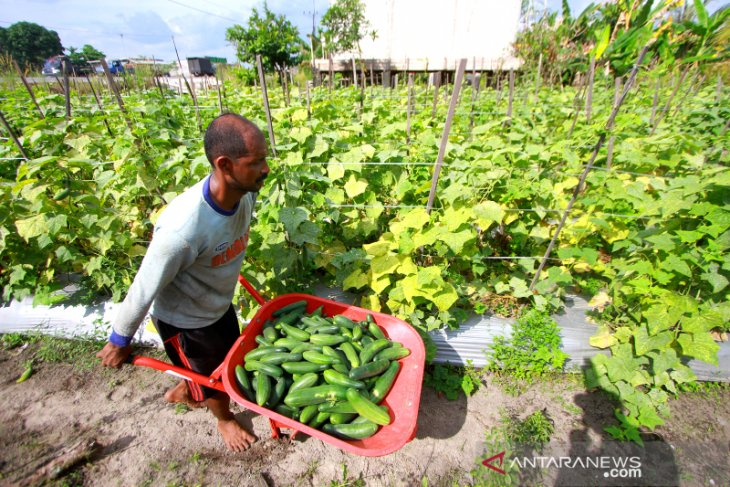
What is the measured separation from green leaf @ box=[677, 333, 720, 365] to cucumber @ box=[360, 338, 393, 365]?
2248 millimetres

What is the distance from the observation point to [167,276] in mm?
1612

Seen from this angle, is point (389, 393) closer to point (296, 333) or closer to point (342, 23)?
point (296, 333)

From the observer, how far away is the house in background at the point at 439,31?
2262 cm

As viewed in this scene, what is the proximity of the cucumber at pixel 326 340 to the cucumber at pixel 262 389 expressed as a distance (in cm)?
36

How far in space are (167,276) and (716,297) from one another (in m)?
4.01

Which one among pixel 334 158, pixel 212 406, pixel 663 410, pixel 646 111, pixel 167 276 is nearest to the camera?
pixel 167 276

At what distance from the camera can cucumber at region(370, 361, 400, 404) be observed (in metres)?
1.97

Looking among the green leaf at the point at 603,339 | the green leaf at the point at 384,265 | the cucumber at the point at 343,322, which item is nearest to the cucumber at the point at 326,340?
the cucumber at the point at 343,322

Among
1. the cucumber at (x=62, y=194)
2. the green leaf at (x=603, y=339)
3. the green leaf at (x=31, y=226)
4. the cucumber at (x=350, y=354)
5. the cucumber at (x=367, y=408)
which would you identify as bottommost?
the green leaf at (x=603, y=339)

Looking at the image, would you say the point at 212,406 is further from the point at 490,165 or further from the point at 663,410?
the point at 663,410

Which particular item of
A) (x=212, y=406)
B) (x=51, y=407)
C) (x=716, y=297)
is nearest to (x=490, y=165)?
(x=716, y=297)

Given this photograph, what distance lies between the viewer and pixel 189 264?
170cm

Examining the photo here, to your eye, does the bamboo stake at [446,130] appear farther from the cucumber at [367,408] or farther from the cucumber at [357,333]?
the cucumber at [367,408]

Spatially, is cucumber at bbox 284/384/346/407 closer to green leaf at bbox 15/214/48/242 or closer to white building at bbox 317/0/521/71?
green leaf at bbox 15/214/48/242
